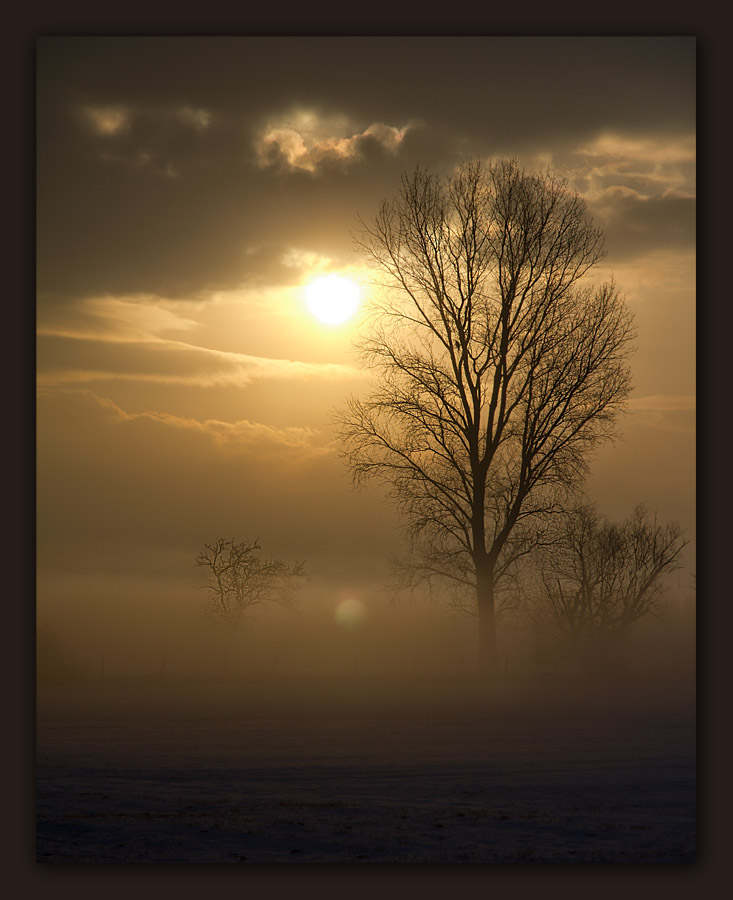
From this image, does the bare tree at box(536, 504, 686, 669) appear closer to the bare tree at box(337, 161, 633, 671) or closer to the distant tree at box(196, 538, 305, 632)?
the bare tree at box(337, 161, 633, 671)

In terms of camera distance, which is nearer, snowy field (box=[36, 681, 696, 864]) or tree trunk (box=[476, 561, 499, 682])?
snowy field (box=[36, 681, 696, 864])

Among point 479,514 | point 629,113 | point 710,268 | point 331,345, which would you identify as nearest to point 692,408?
point 710,268

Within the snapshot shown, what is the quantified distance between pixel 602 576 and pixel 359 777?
7.71 ft

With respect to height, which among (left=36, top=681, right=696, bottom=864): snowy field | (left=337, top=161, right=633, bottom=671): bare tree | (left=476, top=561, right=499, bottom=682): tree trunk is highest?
(left=337, top=161, right=633, bottom=671): bare tree

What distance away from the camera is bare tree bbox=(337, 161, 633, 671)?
24.4ft

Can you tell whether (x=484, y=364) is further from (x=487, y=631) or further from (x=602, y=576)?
(x=487, y=631)

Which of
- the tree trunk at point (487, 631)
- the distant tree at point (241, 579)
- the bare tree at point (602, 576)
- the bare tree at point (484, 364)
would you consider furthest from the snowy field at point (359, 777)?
the bare tree at point (484, 364)

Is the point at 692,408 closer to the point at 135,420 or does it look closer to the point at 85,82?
the point at 135,420

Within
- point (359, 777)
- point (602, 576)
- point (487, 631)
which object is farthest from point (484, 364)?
point (359, 777)

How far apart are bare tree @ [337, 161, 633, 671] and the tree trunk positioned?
0.01m

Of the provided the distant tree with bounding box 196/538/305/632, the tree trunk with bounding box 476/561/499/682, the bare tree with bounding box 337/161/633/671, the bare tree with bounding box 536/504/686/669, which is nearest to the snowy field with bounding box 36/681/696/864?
the tree trunk with bounding box 476/561/499/682

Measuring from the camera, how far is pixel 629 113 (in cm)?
739

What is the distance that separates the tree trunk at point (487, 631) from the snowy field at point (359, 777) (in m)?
0.24

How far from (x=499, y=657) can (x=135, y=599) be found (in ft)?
9.17
